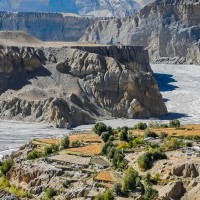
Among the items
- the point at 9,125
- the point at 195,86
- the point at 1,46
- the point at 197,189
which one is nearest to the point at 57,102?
the point at 9,125

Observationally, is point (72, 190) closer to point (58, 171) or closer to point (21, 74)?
point (58, 171)

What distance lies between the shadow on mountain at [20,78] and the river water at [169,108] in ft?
38.6

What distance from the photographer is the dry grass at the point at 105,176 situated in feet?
149

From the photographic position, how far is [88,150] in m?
54.5

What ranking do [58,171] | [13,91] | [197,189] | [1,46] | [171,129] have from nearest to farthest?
[197,189] → [58,171] → [171,129] → [13,91] → [1,46]

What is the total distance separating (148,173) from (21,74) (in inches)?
2824

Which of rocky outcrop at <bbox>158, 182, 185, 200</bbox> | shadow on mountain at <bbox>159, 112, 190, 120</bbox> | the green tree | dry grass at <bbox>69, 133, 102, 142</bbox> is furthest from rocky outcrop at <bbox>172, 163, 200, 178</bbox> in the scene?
shadow on mountain at <bbox>159, 112, 190, 120</bbox>

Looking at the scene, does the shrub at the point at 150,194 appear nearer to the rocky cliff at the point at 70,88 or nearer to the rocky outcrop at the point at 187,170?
the rocky outcrop at the point at 187,170

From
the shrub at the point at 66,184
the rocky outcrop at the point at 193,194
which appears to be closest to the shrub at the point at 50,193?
the shrub at the point at 66,184

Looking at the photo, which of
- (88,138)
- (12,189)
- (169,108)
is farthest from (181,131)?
(169,108)

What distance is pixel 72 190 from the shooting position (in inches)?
1756

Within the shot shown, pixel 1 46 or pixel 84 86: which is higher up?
pixel 1 46

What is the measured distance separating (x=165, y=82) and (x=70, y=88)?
46.8 m

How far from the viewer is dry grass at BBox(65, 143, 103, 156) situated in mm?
53200
